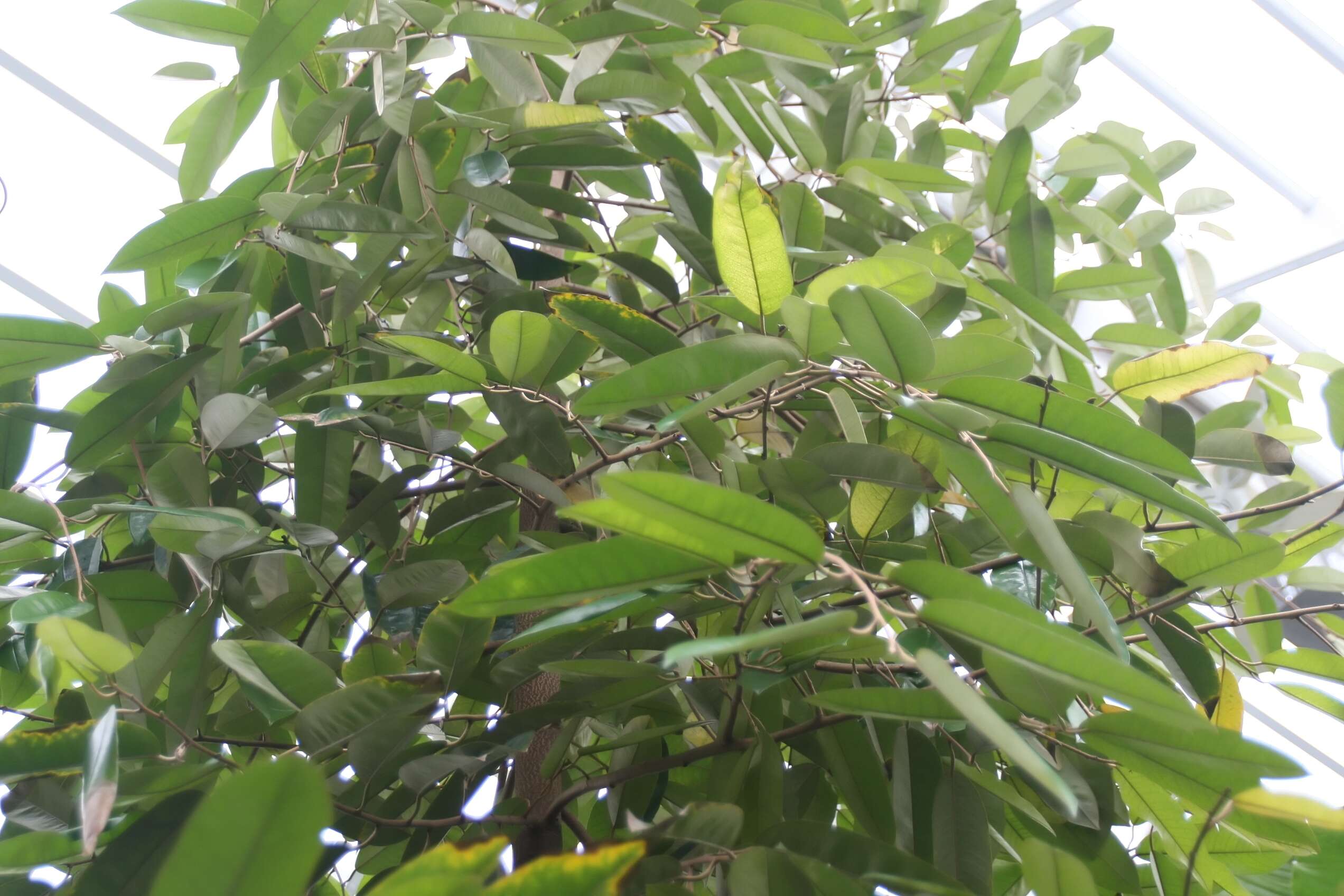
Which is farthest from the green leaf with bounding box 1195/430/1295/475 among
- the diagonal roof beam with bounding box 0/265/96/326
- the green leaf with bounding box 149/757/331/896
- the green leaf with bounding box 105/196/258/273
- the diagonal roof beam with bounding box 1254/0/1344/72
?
the diagonal roof beam with bounding box 0/265/96/326

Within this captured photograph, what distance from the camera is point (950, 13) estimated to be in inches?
134

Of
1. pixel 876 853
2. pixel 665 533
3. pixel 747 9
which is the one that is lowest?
pixel 876 853

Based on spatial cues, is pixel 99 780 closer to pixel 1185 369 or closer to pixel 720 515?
pixel 720 515

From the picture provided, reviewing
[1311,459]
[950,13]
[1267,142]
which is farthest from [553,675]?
[1311,459]

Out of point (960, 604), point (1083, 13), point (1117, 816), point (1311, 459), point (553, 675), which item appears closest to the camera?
point (960, 604)

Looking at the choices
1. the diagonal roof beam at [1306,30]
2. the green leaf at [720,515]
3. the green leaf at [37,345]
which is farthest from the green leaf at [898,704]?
the diagonal roof beam at [1306,30]

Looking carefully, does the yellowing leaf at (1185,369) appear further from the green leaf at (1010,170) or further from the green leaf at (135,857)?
the green leaf at (135,857)

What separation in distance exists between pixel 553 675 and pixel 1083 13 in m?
3.57

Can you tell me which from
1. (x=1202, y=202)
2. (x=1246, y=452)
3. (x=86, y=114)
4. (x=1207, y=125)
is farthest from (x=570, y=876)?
(x=86, y=114)

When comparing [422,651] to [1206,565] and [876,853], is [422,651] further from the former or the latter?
[1206,565]

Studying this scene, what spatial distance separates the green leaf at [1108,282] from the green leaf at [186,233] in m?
0.69

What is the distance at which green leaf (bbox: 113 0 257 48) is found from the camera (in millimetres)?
691

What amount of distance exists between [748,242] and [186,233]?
18.3 inches

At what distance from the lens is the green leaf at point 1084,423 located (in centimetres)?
42
